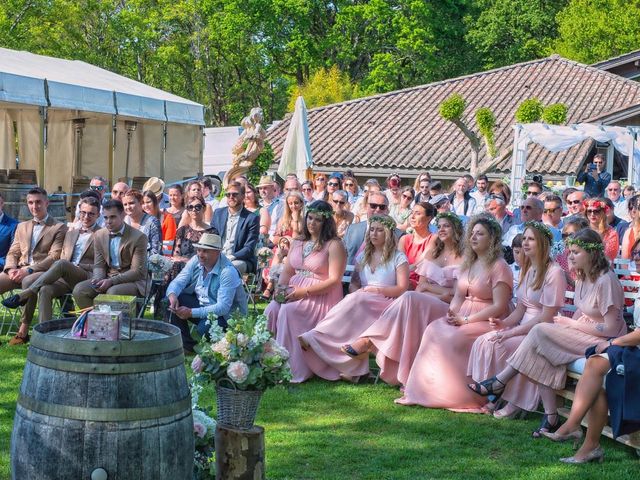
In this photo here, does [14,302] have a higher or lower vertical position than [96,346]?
lower

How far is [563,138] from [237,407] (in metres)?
17.5

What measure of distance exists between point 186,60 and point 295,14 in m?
7.12

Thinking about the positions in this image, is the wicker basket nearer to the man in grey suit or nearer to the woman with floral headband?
the man in grey suit

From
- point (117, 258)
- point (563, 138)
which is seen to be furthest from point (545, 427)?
point (563, 138)

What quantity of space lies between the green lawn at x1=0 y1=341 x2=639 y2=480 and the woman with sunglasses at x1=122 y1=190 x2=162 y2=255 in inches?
119

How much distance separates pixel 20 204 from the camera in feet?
60.3

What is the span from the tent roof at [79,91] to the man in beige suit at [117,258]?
1109 cm

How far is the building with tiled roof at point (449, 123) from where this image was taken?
99.6ft

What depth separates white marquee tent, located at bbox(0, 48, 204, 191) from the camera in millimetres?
21844

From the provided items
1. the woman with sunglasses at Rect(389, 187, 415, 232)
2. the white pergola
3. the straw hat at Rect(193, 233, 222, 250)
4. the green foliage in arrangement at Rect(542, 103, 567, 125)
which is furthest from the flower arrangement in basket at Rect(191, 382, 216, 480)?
the green foliage in arrangement at Rect(542, 103, 567, 125)

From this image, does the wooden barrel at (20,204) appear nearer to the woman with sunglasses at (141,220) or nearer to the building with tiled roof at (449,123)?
the woman with sunglasses at (141,220)

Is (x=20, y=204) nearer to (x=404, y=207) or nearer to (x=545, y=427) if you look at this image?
(x=404, y=207)

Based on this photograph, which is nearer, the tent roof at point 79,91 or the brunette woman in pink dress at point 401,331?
the brunette woman in pink dress at point 401,331

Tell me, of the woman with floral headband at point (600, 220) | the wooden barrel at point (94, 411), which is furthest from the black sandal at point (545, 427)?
the wooden barrel at point (94, 411)
